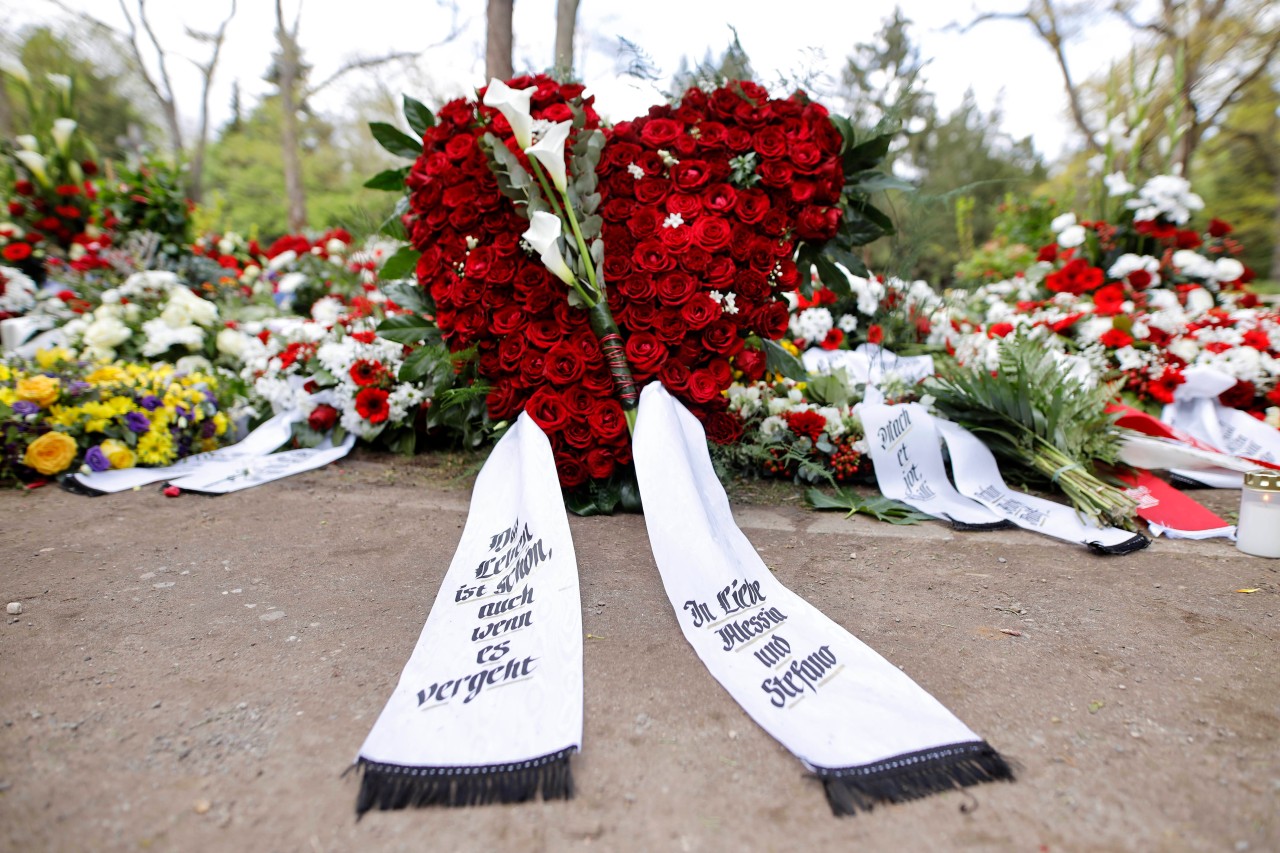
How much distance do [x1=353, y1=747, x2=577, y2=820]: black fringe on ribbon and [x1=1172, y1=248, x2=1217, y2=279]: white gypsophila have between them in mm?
4970

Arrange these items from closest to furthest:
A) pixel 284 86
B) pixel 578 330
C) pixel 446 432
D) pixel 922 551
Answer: pixel 922 551 < pixel 578 330 < pixel 446 432 < pixel 284 86

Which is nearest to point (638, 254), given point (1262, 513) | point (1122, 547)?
point (1122, 547)

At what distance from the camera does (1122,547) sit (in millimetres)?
2105

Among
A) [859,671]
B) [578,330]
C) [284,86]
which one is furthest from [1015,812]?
[284,86]

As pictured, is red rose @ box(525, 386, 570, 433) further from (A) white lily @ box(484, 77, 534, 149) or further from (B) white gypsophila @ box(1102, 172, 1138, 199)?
(B) white gypsophila @ box(1102, 172, 1138, 199)

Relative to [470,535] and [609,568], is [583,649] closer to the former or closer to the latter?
[609,568]

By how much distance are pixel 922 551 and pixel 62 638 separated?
224cm

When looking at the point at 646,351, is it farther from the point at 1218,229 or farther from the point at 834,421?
the point at 1218,229

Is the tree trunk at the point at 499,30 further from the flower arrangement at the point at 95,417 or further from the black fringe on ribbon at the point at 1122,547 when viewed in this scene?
the black fringe on ribbon at the point at 1122,547

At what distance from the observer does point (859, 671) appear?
4.53 feet

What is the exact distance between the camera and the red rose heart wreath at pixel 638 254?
2.28 m

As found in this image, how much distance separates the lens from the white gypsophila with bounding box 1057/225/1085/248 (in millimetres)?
4523

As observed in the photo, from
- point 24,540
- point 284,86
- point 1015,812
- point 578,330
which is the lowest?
point 1015,812

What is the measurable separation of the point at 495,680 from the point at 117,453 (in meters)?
2.57
